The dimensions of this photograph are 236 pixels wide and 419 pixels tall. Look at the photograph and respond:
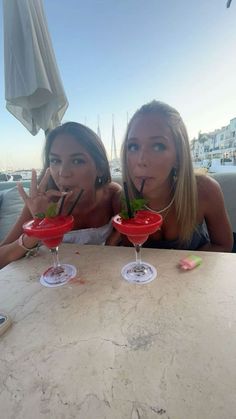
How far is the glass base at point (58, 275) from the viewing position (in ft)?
2.24

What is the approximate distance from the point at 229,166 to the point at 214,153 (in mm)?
456

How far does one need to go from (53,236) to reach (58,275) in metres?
0.15

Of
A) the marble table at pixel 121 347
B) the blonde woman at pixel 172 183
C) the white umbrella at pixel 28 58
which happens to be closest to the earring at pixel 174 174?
the blonde woman at pixel 172 183

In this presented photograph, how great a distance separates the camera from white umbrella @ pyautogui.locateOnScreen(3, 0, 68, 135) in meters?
1.53

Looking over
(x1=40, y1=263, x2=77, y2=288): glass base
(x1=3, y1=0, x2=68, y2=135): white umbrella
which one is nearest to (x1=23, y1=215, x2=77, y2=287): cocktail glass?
(x1=40, y1=263, x2=77, y2=288): glass base

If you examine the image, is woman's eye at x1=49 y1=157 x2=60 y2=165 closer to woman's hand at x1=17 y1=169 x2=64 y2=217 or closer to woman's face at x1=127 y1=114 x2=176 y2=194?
woman's hand at x1=17 y1=169 x2=64 y2=217

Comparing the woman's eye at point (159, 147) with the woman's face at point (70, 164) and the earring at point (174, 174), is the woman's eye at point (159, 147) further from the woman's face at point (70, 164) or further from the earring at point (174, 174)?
the woman's face at point (70, 164)

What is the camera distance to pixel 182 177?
1.12 meters

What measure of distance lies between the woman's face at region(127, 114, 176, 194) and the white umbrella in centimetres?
97

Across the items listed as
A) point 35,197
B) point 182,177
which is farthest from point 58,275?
point 182,177

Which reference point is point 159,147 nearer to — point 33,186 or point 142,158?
point 142,158

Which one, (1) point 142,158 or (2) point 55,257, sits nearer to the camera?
(2) point 55,257

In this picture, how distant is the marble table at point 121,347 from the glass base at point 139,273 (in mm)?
25

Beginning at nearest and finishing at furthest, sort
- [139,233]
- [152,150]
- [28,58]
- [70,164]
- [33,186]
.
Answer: [139,233], [33,186], [152,150], [70,164], [28,58]
